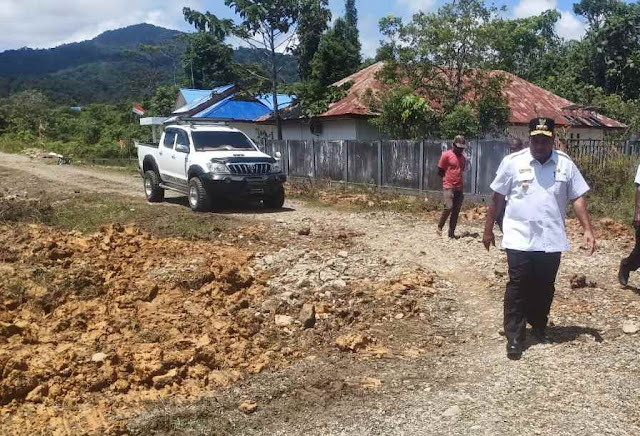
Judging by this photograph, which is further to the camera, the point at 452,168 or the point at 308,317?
the point at 452,168

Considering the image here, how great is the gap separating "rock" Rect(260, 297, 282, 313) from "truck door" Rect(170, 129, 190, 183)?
6.77 metres

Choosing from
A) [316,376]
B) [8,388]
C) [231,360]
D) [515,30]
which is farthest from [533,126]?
[515,30]

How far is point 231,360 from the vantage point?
183 inches

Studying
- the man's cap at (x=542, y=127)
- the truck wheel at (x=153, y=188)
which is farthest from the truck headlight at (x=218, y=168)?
the man's cap at (x=542, y=127)

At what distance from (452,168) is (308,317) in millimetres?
4395

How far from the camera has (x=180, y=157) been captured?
12.3m

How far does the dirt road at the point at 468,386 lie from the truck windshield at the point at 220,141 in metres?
7.11

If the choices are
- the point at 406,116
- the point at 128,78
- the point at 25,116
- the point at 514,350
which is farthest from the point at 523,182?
the point at 128,78

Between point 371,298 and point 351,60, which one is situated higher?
point 351,60

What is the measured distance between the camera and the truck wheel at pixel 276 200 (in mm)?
12203

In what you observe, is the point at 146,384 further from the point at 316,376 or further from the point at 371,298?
the point at 371,298

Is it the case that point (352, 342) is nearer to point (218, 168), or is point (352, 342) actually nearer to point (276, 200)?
point (218, 168)

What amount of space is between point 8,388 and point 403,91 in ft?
44.5

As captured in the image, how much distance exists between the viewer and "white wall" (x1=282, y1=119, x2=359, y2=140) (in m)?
19.5
